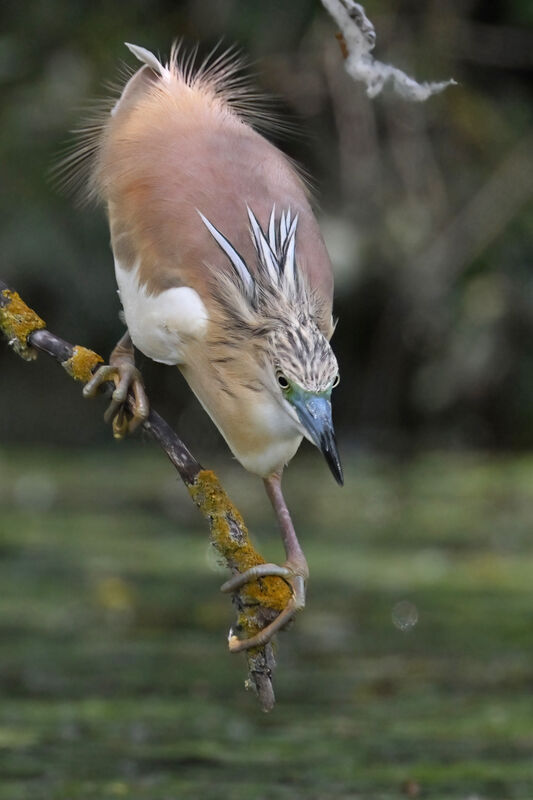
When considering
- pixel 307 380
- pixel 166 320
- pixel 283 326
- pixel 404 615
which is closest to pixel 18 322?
pixel 166 320

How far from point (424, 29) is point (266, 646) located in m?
6.08

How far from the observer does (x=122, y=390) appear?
278cm

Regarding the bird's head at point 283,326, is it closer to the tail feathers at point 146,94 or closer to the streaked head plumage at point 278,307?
the streaked head plumage at point 278,307

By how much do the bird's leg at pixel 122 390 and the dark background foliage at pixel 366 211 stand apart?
475 cm

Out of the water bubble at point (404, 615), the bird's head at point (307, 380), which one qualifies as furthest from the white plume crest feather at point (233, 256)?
the water bubble at point (404, 615)

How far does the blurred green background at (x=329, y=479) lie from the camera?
152 inches

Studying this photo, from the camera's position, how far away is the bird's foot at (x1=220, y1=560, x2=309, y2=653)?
2.60 meters

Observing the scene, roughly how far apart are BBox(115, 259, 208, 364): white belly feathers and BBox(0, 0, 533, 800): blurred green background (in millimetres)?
1193

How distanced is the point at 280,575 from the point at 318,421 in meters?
0.40

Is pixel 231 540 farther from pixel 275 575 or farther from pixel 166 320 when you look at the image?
pixel 166 320

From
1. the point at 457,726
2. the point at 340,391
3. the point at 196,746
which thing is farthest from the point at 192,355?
the point at 340,391

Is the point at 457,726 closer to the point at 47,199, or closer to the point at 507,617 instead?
the point at 507,617

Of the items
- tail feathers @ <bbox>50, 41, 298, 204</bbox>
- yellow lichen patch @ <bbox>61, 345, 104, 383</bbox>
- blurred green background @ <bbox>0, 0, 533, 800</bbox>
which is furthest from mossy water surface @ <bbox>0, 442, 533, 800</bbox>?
tail feathers @ <bbox>50, 41, 298, 204</bbox>

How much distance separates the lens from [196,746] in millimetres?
3795
